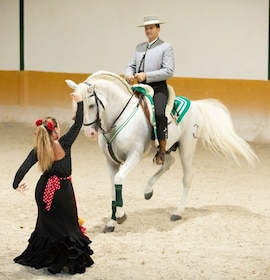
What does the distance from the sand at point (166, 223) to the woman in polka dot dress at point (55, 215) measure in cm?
9

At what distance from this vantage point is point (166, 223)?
242 inches

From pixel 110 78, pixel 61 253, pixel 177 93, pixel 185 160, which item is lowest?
pixel 61 253

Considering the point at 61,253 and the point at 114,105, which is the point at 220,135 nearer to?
the point at 114,105

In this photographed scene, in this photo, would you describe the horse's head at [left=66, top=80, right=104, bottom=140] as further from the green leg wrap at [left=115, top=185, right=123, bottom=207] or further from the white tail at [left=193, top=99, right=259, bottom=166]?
the white tail at [left=193, top=99, right=259, bottom=166]

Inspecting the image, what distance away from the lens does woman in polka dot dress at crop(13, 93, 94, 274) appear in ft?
15.8

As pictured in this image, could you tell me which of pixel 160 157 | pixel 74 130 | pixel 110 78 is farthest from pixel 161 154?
pixel 74 130

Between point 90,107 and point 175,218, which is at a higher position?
point 90,107

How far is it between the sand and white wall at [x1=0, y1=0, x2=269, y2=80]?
1541 mm

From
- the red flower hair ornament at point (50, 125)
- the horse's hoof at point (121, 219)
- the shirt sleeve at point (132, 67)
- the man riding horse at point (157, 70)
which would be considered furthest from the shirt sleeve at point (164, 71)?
the red flower hair ornament at point (50, 125)

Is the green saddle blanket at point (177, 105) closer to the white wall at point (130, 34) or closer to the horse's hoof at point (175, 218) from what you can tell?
the horse's hoof at point (175, 218)

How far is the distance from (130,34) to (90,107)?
490 centimetres

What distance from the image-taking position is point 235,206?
6695 mm

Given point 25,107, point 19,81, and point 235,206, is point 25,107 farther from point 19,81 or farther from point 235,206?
point 235,206

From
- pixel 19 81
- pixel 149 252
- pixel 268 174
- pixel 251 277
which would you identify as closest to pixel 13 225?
pixel 149 252
